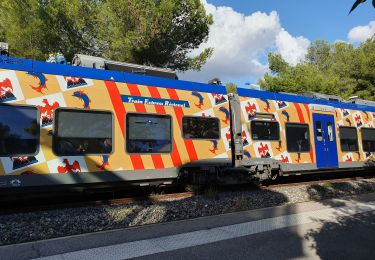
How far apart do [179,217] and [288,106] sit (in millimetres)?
6796

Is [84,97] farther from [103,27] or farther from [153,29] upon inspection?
[103,27]

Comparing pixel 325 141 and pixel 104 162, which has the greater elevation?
pixel 325 141

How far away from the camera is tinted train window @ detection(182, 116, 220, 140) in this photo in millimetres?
9578

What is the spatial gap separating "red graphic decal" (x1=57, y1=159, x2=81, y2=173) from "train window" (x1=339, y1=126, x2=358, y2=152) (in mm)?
10117

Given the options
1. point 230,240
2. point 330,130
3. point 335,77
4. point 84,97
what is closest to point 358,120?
point 330,130

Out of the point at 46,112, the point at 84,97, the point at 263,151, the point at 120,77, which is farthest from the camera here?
the point at 263,151

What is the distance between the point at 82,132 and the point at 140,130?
1424 mm

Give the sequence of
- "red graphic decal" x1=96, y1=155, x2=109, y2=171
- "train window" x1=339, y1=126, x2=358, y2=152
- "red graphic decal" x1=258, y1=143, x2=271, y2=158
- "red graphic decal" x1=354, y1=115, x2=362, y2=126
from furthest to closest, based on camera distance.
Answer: "red graphic decal" x1=354, y1=115, x2=362, y2=126, "train window" x1=339, y1=126, x2=358, y2=152, "red graphic decal" x1=258, y1=143, x2=271, y2=158, "red graphic decal" x1=96, y1=155, x2=109, y2=171

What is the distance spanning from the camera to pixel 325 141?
13.2 m

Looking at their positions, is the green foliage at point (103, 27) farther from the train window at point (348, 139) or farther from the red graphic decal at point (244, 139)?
the train window at point (348, 139)

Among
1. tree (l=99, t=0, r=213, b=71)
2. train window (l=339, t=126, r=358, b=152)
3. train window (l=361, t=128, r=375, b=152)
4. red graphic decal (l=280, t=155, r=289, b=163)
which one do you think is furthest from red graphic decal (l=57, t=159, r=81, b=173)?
train window (l=361, t=128, r=375, b=152)

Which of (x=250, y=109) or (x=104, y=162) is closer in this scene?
(x=104, y=162)

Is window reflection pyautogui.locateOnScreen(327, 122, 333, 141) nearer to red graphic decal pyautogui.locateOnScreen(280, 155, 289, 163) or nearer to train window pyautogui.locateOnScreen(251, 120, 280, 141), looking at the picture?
red graphic decal pyautogui.locateOnScreen(280, 155, 289, 163)

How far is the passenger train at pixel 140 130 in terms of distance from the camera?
7.36m
